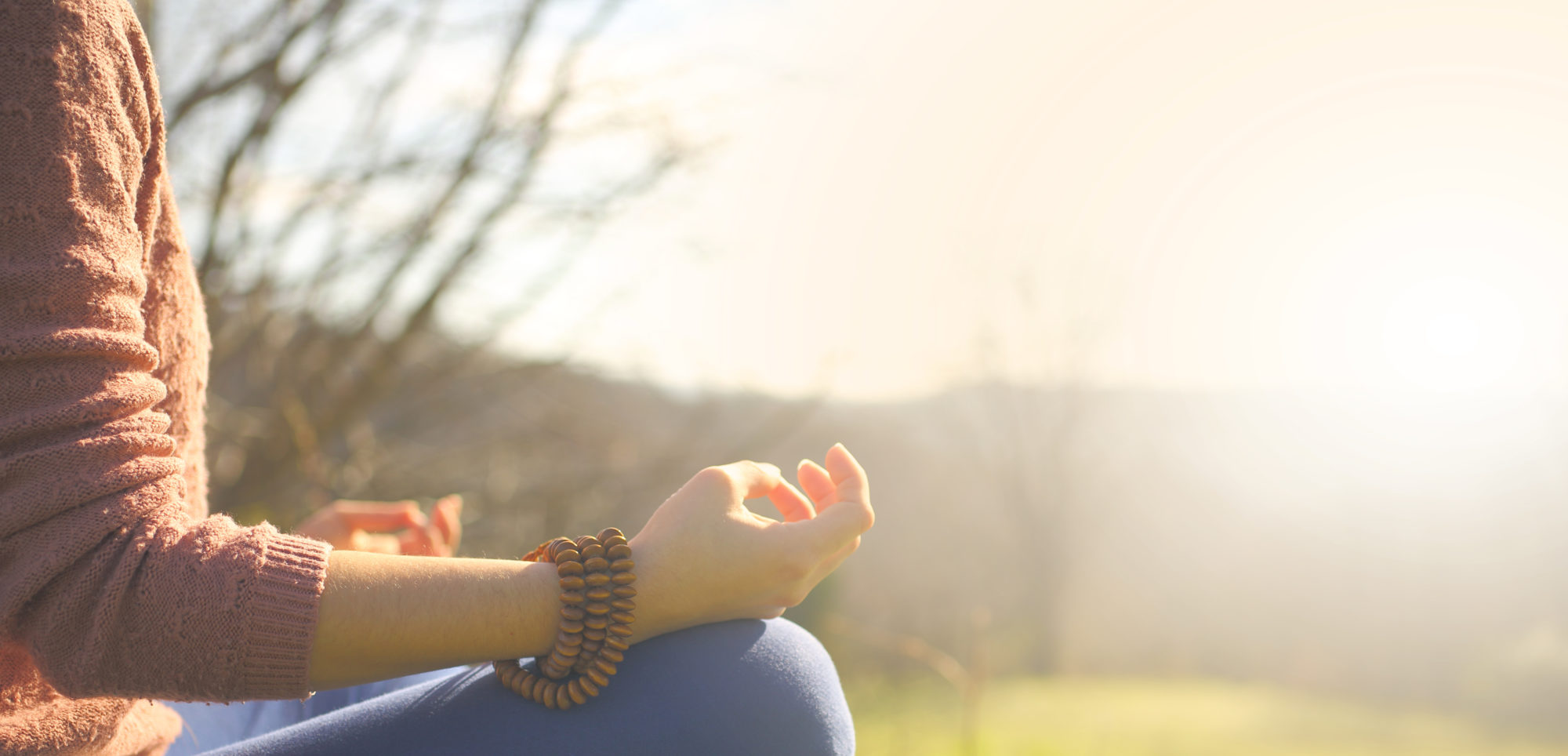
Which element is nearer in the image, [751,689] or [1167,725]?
[751,689]

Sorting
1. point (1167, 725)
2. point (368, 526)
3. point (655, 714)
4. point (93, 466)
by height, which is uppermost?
point (93, 466)

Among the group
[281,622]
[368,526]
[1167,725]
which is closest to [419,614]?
[281,622]

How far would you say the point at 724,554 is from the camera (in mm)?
673

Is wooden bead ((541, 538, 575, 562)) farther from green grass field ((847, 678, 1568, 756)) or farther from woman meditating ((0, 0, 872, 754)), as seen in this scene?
green grass field ((847, 678, 1568, 756))

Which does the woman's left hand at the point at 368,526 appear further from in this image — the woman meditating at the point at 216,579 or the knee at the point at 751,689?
the knee at the point at 751,689

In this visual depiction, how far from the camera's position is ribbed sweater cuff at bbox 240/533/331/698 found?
0.58m

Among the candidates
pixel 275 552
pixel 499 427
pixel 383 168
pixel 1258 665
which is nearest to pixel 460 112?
pixel 383 168

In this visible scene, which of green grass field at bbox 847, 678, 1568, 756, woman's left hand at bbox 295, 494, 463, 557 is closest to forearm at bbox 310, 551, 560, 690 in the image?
woman's left hand at bbox 295, 494, 463, 557

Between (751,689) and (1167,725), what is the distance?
675 cm

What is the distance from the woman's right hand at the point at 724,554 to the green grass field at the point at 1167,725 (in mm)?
4032

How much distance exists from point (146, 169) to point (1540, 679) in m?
10.3

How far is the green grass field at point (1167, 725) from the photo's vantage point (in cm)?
564

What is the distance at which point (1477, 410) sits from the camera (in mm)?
8883

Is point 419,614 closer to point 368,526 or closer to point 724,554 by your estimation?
point 724,554
